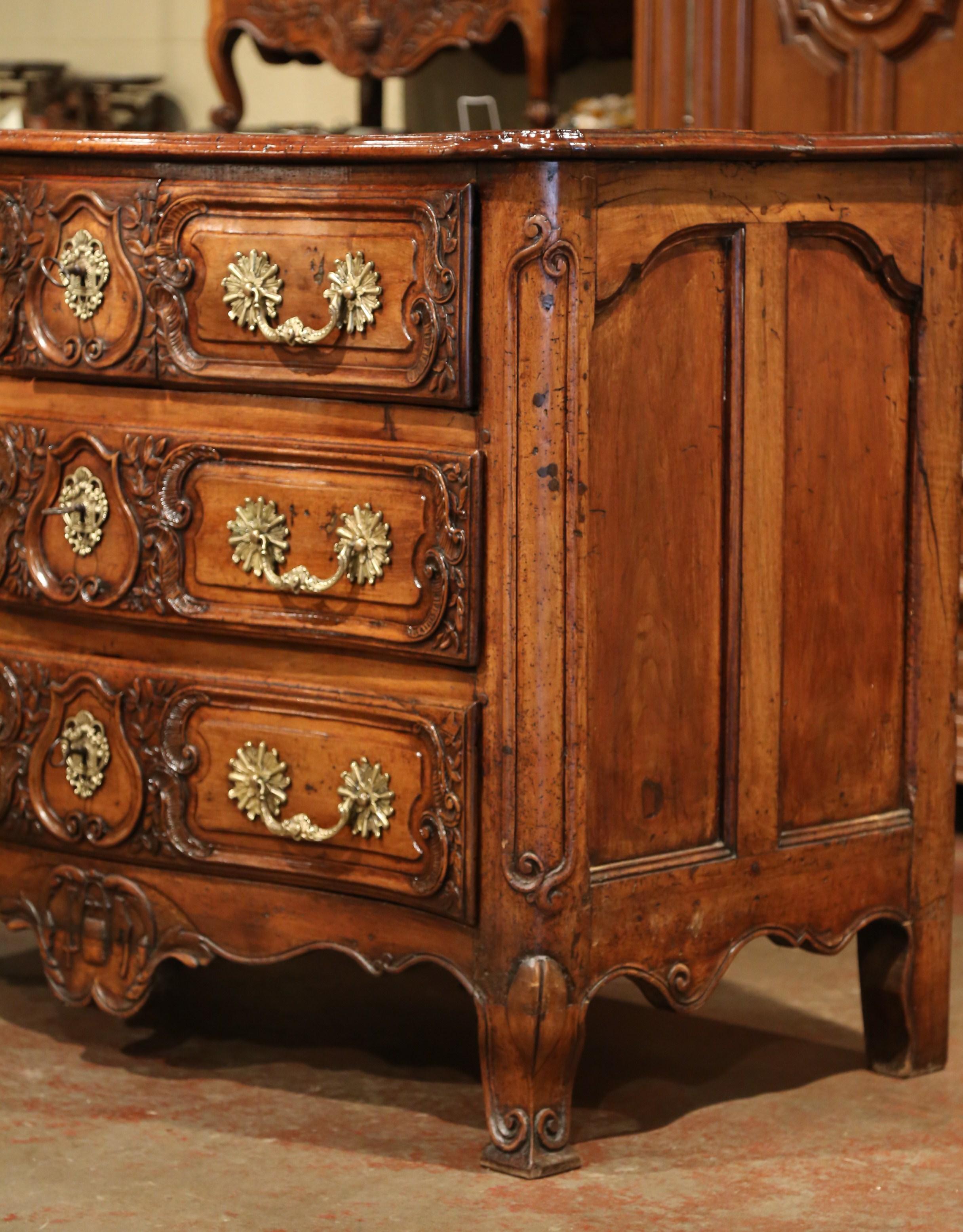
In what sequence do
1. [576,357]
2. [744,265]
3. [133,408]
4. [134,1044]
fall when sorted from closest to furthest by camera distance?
[576,357], [744,265], [133,408], [134,1044]

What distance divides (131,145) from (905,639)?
1002 millimetres

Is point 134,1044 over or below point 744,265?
below

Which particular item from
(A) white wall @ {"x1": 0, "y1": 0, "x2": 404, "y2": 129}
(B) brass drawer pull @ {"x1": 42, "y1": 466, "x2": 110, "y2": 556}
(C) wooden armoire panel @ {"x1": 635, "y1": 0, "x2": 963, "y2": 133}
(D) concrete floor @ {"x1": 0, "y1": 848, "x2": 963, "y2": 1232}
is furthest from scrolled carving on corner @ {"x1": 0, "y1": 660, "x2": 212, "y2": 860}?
(A) white wall @ {"x1": 0, "y1": 0, "x2": 404, "y2": 129}

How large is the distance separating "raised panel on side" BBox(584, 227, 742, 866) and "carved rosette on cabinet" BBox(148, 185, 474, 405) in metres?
0.15

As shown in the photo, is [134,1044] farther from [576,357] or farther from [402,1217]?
[576,357]

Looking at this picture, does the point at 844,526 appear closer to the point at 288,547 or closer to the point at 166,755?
the point at 288,547

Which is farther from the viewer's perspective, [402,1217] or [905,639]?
[905,639]

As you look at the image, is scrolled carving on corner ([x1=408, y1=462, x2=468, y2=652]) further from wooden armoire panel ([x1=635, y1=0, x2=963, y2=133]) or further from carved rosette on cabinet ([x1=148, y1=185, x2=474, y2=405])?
wooden armoire panel ([x1=635, y1=0, x2=963, y2=133])

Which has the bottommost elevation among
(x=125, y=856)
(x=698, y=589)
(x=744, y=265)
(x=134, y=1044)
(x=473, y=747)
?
(x=134, y=1044)

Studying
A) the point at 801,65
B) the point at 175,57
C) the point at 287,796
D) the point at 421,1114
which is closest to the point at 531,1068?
the point at 421,1114

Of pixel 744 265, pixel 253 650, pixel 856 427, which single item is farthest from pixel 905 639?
pixel 253 650

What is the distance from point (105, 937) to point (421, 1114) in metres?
0.41

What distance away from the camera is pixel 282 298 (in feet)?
6.23

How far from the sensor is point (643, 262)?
182 cm
